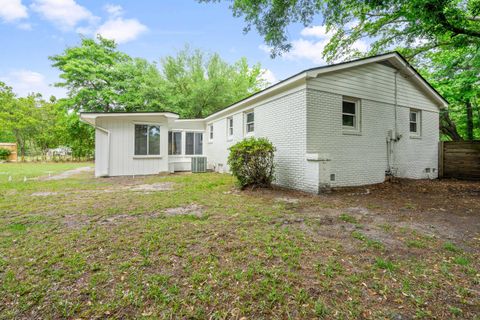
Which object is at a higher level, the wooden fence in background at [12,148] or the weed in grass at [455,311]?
the wooden fence in background at [12,148]

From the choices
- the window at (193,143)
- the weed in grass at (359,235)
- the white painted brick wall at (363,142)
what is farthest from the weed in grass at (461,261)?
the window at (193,143)

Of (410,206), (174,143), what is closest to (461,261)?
(410,206)

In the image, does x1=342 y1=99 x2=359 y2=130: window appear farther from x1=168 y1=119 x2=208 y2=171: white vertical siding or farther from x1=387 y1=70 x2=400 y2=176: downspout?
x1=168 y1=119 x2=208 y2=171: white vertical siding

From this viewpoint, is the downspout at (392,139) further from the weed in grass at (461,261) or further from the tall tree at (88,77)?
the tall tree at (88,77)

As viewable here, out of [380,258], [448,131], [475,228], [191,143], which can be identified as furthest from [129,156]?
[448,131]

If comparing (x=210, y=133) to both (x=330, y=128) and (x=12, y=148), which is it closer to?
(x=330, y=128)

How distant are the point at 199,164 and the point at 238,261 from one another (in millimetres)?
10978

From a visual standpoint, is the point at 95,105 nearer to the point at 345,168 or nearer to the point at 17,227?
the point at 17,227

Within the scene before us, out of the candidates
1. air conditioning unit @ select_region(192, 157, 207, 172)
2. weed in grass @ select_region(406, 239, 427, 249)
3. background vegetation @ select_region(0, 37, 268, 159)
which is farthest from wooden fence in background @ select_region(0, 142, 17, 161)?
weed in grass @ select_region(406, 239, 427, 249)

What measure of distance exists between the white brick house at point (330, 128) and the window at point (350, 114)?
0.11 feet

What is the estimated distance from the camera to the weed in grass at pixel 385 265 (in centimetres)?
249

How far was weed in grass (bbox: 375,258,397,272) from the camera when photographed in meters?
2.49

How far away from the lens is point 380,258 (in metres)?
2.73

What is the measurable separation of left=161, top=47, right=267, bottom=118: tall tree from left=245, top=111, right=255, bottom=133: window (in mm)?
9916
